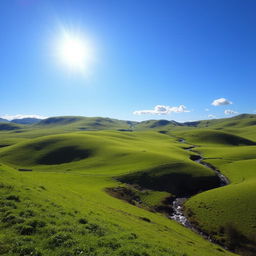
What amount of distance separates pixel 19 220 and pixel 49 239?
3829mm

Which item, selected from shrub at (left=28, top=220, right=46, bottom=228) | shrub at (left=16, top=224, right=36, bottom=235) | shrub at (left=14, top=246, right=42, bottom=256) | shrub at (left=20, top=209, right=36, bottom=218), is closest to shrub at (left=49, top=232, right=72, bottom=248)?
shrub at (left=14, top=246, right=42, bottom=256)

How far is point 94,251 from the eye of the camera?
1347 cm

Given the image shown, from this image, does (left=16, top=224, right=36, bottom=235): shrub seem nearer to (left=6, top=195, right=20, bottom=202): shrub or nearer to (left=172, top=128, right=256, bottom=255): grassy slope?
(left=6, top=195, right=20, bottom=202): shrub

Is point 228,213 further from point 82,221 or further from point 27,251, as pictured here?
point 27,251

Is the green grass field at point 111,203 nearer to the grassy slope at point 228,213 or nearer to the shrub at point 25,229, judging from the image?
the shrub at point 25,229

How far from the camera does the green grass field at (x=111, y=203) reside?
48.3 feet

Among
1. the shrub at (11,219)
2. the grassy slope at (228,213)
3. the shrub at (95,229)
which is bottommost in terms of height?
the grassy slope at (228,213)

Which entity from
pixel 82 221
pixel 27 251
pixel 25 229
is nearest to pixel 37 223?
pixel 25 229

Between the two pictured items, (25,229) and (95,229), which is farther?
(95,229)

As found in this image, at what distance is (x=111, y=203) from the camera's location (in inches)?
1542

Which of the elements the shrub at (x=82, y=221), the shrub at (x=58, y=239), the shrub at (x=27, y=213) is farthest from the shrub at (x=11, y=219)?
the shrub at (x=82, y=221)

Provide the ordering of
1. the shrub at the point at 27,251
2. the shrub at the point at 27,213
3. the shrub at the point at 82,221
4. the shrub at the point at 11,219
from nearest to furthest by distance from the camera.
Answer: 1. the shrub at the point at 27,251
2. the shrub at the point at 11,219
3. the shrub at the point at 27,213
4. the shrub at the point at 82,221

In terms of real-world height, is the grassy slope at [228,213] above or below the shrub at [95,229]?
below

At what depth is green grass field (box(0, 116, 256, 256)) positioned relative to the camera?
1471 centimetres
